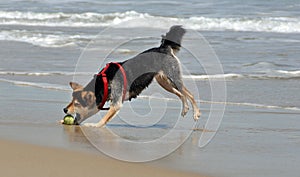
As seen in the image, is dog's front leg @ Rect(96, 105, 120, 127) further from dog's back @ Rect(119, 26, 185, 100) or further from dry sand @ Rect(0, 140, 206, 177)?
dry sand @ Rect(0, 140, 206, 177)

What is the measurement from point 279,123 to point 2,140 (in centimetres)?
341

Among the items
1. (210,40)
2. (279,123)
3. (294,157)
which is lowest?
(294,157)

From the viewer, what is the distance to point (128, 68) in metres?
7.30

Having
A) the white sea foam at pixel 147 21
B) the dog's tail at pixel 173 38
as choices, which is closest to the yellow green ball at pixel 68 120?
the dog's tail at pixel 173 38

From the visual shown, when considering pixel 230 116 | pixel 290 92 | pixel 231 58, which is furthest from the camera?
pixel 231 58

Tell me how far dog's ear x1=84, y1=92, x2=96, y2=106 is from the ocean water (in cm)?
53

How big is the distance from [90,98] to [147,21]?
18708 millimetres

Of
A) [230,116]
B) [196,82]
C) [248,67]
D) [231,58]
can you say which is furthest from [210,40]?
[230,116]

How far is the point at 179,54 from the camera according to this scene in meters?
14.1

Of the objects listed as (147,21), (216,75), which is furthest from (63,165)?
(147,21)

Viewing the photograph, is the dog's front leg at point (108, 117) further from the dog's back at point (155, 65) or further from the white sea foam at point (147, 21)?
the white sea foam at point (147, 21)

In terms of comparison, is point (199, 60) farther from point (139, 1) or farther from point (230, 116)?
point (139, 1)

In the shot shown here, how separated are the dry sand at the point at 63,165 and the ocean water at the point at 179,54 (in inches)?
18.6

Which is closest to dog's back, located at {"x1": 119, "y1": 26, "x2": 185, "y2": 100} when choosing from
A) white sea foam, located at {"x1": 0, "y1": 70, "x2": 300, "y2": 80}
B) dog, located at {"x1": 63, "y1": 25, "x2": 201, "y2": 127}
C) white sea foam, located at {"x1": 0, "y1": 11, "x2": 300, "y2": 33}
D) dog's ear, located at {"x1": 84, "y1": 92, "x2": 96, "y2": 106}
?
dog, located at {"x1": 63, "y1": 25, "x2": 201, "y2": 127}
